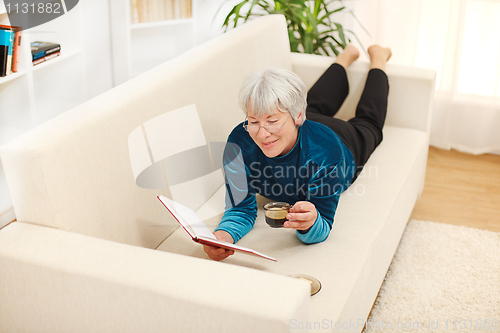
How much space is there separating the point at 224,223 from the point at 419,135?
1290 millimetres

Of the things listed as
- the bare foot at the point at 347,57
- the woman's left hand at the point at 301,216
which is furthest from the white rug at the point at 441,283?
the bare foot at the point at 347,57

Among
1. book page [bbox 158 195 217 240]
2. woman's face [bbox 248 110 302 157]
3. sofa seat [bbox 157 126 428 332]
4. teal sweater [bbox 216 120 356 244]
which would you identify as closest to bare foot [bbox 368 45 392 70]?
sofa seat [bbox 157 126 428 332]

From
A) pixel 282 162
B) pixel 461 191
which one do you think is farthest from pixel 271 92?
pixel 461 191

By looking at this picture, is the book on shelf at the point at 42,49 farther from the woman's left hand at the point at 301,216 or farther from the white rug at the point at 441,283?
the white rug at the point at 441,283

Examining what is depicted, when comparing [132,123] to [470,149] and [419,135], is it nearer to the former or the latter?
[419,135]

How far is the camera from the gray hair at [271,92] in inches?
64.7

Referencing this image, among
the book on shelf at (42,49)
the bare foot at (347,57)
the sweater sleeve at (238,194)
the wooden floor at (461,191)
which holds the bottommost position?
the wooden floor at (461,191)

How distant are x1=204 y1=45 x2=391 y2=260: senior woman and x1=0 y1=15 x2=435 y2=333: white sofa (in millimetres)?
93

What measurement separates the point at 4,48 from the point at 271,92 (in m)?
1.49

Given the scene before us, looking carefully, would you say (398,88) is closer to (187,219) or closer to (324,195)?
(324,195)

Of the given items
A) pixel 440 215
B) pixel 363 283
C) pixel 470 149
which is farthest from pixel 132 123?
pixel 470 149

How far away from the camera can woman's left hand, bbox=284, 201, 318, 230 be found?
5.27ft

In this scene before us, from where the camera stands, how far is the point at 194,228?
1517mm

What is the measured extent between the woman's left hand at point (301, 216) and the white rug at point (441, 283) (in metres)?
0.57
